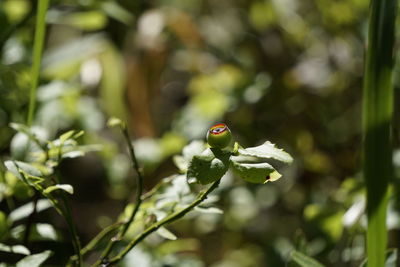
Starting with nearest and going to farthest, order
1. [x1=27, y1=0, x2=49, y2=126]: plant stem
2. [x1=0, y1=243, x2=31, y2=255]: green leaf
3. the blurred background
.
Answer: [x1=0, y1=243, x2=31, y2=255]: green leaf
[x1=27, y1=0, x2=49, y2=126]: plant stem
the blurred background

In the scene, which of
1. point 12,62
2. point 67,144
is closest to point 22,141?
point 67,144

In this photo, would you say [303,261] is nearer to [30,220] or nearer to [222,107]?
[30,220]

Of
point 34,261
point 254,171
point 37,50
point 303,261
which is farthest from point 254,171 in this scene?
point 37,50

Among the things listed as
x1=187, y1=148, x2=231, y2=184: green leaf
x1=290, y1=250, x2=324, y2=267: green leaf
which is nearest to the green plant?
x1=187, y1=148, x2=231, y2=184: green leaf

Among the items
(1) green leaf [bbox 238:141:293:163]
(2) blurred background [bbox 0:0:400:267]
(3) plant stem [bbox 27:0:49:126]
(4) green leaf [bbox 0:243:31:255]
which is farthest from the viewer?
(2) blurred background [bbox 0:0:400:267]

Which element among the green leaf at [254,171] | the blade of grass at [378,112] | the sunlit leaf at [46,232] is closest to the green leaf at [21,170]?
the sunlit leaf at [46,232]

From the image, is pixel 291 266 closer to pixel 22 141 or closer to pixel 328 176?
pixel 22 141

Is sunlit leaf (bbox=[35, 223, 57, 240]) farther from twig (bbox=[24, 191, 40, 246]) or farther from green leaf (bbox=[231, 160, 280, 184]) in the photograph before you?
green leaf (bbox=[231, 160, 280, 184])
